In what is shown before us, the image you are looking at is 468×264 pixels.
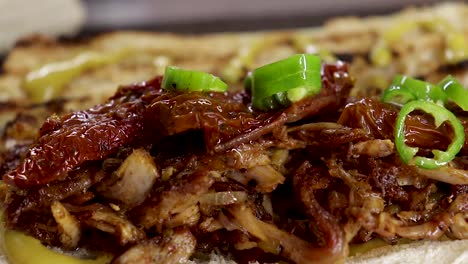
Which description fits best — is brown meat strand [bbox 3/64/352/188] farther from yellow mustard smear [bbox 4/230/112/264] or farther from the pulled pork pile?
yellow mustard smear [bbox 4/230/112/264]

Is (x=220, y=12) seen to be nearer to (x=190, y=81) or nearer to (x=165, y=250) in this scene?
(x=190, y=81)

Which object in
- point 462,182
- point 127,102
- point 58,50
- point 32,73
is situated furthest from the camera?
point 58,50

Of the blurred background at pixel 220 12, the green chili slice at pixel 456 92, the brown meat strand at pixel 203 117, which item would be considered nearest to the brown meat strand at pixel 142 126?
the brown meat strand at pixel 203 117

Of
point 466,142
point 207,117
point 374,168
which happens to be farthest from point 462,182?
point 207,117

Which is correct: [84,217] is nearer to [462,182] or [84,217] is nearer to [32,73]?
[462,182]

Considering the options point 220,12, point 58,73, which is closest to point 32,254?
point 58,73

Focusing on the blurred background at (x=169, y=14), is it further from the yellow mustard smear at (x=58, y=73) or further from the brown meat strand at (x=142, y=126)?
the brown meat strand at (x=142, y=126)
